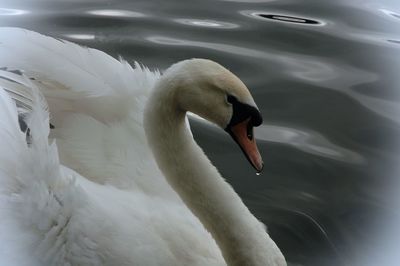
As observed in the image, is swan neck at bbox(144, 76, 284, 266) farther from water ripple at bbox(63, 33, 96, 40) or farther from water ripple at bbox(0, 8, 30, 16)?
water ripple at bbox(63, 33, 96, 40)

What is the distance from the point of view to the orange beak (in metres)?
3.22

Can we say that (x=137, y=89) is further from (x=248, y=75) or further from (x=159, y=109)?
(x=248, y=75)

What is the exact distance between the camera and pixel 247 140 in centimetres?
327

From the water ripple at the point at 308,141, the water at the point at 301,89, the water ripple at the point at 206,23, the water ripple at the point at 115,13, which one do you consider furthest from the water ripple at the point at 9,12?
the water ripple at the point at 308,141

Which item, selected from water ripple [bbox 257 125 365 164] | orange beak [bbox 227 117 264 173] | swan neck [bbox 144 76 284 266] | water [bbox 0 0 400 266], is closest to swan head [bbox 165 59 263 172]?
orange beak [bbox 227 117 264 173]

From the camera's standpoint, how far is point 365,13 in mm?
6430

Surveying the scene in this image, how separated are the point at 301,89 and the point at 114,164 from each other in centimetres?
217

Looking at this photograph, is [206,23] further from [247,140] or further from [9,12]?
[247,140]

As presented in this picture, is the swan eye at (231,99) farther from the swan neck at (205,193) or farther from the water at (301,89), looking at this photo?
the water at (301,89)

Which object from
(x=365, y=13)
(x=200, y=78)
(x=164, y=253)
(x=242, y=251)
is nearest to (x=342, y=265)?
(x=242, y=251)

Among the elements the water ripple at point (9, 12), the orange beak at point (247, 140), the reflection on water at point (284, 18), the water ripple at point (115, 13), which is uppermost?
the orange beak at point (247, 140)

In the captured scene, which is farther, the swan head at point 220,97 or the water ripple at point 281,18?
the water ripple at point 281,18

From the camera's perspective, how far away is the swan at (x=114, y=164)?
318 cm

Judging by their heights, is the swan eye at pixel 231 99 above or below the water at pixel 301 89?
above
